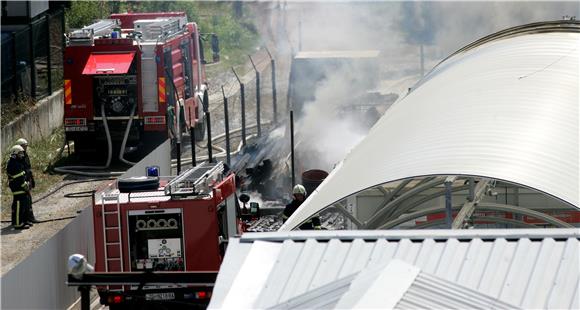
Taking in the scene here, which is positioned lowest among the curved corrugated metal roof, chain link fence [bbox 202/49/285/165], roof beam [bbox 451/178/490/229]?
chain link fence [bbox 202/49/285/165]

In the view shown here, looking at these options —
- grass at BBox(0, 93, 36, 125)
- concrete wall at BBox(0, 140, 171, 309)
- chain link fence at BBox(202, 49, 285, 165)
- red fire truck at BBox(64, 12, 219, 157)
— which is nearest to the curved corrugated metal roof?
concrete wall at BBox(0, 140, 171, 309)

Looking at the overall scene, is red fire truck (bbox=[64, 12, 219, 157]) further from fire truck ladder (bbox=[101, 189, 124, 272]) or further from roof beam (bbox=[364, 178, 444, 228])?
roof beam (bbox=[364, 178, 444, 228])

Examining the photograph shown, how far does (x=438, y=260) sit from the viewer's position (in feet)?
30.0

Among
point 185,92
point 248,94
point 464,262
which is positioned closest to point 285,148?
point 185,92

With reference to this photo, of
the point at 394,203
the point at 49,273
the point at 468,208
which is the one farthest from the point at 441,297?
the point at 49,273

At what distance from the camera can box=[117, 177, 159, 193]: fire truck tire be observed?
15148 millimetres

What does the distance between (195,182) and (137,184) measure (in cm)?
77

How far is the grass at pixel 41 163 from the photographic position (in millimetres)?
21234

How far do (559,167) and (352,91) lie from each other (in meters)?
15.0

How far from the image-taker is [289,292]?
8789 millimetres

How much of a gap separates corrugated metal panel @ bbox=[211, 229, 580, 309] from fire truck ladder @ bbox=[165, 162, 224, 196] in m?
5.07

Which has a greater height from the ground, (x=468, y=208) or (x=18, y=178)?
(x=468, y=208)

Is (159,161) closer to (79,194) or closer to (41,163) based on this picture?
(79,194)

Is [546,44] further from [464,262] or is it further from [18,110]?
[18,110]
